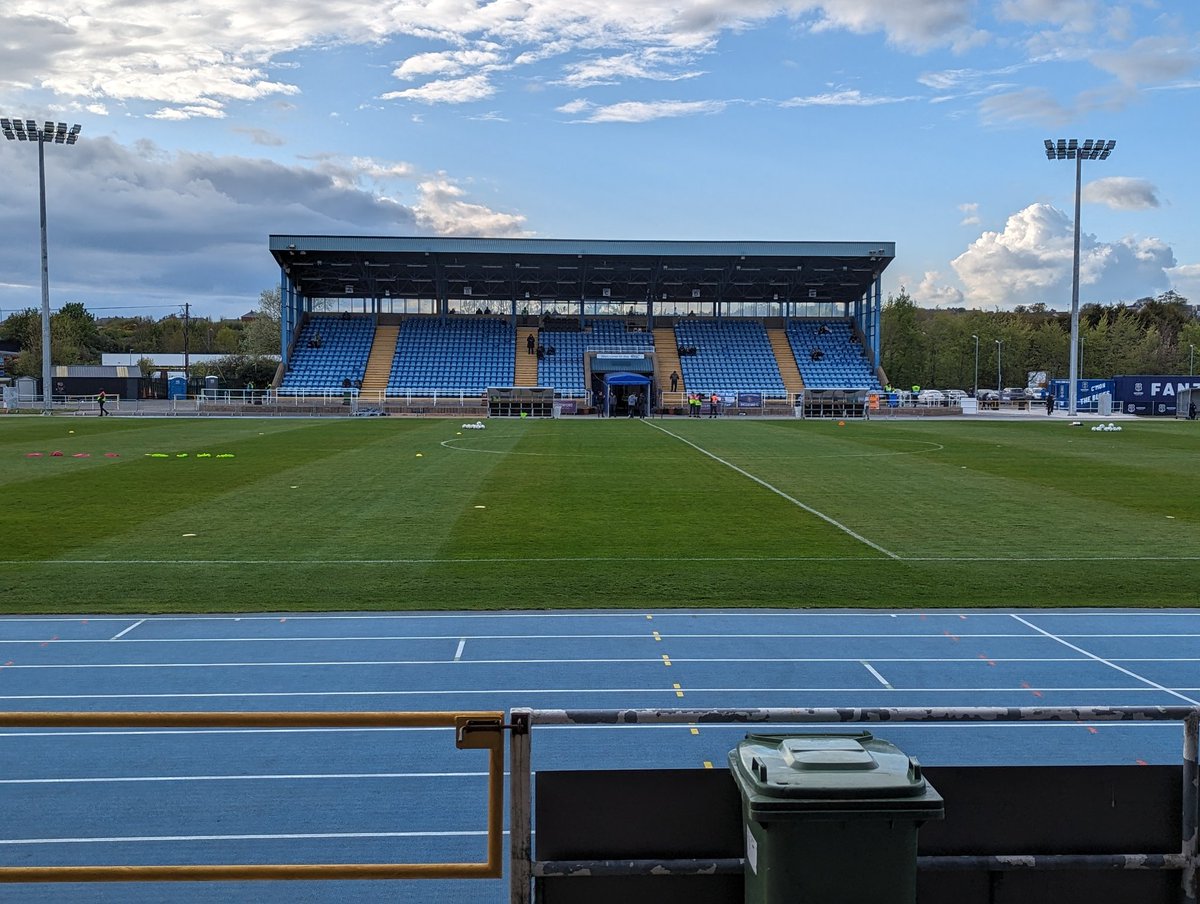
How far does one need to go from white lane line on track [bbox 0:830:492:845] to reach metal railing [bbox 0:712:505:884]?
2952 mm

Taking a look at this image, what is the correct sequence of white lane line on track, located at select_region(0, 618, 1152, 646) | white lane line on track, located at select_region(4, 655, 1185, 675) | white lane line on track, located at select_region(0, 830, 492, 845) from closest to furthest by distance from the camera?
white lane line on track, located at select_region(0, 830, 492, 845) < white lane line on track, located at select_region(4, 655, 1185, 675) < white lane line on track, located at select_region(0, 618, 1152, 646)

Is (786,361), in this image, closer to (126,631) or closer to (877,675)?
(877,675)

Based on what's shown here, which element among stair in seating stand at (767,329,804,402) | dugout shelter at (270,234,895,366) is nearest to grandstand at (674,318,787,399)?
stair in seating stand at (767,329,804,402)

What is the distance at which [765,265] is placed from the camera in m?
75.2

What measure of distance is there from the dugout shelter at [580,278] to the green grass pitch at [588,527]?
119 ft

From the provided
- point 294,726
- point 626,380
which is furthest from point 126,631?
point 626,380

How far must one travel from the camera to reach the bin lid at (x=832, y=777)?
11.9 feet

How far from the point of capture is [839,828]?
12.0 ft

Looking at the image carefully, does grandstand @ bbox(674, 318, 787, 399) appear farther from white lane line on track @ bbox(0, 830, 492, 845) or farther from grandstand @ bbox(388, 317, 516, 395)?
white lane line on track @ bbox(0, 830, 492, 845)

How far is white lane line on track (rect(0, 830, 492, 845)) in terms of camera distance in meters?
6.93

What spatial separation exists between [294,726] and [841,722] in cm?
207

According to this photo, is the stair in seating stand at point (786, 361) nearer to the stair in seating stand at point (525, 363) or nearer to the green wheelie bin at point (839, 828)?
the stair in seating stand at point (525, 363)

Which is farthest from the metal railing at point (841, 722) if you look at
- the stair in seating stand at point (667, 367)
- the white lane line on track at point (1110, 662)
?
the stair in seating stand at point (667, 367)

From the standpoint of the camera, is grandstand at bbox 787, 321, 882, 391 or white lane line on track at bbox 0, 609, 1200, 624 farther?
grandstand at bbox 787, 321, 882, 391
